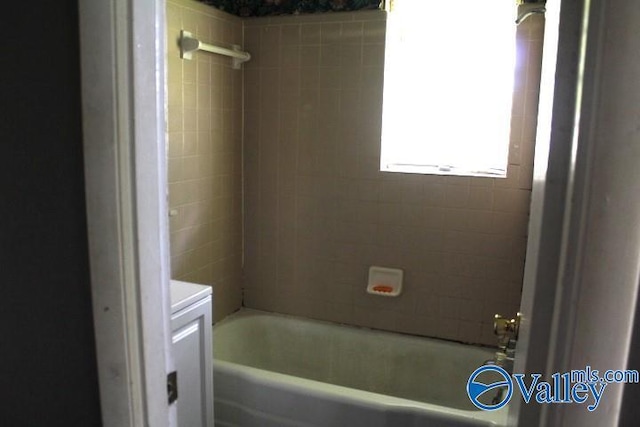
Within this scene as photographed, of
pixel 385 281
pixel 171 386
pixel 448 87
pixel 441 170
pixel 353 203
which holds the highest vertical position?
pixel 448 87

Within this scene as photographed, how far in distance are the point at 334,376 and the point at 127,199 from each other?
7.70ft

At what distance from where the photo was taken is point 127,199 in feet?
2.53

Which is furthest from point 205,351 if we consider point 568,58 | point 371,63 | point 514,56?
point 514,56

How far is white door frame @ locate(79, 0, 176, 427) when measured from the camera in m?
0.74

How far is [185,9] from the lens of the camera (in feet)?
7.86

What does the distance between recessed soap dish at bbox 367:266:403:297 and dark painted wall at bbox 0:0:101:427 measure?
6.66 ft

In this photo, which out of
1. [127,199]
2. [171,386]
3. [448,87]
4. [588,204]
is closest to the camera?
[588,204]

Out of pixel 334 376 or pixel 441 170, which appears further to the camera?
pixel 334 376

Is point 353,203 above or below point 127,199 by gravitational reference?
below

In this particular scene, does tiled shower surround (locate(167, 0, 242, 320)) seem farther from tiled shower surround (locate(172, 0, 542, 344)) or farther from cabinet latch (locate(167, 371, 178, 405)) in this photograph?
cabinet latch (locate(167, 371, 178, 405))

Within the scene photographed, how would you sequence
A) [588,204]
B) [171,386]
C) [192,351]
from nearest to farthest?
[588,204] → [171,386] → [192,351]

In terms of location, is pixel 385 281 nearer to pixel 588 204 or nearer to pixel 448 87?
pixel 448 87
